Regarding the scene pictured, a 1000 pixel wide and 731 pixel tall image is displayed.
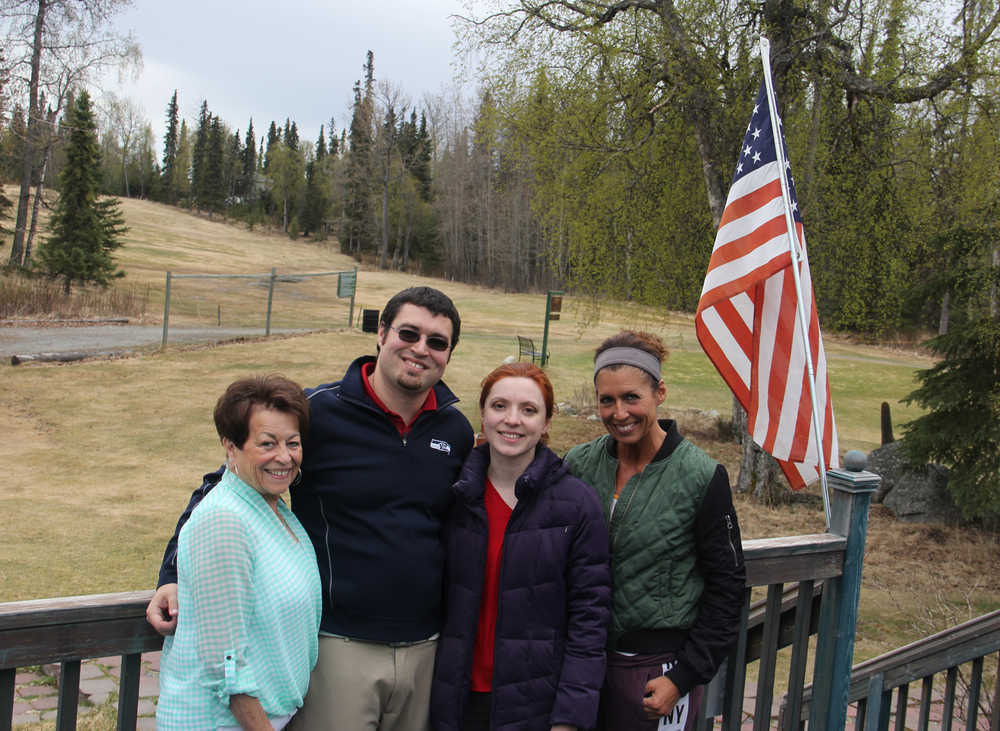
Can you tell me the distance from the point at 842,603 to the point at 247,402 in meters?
2.15

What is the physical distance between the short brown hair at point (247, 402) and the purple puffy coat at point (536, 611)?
54cm

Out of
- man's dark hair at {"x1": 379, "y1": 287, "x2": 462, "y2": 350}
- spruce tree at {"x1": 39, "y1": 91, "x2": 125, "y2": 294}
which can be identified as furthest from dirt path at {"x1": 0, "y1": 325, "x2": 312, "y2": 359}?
man's dark hair at {"x1": 379, "y1": 287, "x2": 462, "y2": 350}

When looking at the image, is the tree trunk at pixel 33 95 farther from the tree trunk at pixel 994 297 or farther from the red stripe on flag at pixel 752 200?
the red stripe on flag at pixel 752 200

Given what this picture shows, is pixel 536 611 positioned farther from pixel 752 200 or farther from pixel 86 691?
pixel 86 691

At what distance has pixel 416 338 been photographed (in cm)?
237

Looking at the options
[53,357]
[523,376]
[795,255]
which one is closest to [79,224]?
[53,357]

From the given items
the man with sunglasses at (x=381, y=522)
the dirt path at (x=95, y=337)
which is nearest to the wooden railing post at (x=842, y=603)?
the man with sunglasses at (x=381, y=522)

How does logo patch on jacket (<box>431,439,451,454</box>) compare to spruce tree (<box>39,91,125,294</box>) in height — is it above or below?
below

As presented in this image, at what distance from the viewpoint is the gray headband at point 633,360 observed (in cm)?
244

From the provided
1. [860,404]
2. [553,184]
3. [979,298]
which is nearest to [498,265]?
[860,404]

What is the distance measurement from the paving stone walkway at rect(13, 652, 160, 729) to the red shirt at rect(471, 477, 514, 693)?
9.62ft

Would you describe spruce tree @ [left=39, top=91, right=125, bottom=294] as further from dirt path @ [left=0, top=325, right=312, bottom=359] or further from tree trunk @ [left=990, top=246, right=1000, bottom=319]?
tree trunk @ [left=990, top=246, right=1000, bottom=319]

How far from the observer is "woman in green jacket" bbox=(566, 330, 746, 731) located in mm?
2270

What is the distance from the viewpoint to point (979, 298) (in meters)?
9.55
